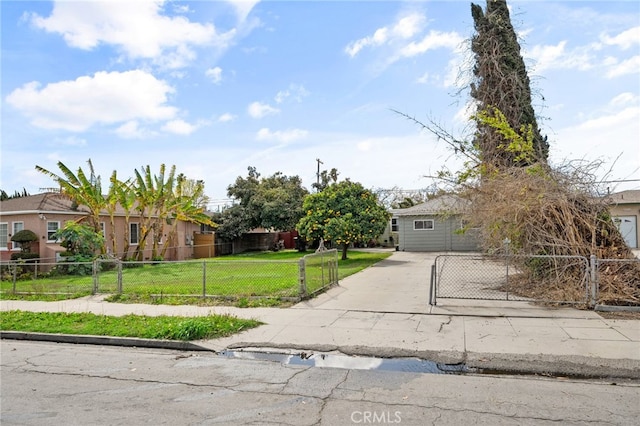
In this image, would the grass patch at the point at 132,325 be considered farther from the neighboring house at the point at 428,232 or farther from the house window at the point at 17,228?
the neighboring house at the point at 428,232

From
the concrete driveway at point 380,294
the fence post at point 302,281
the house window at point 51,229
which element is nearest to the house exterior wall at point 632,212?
the concrete driveway at point 380,294

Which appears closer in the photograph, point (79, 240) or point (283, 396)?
point (283, 396)

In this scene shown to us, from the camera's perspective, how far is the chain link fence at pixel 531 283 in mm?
9523

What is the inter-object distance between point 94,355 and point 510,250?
10.5 m

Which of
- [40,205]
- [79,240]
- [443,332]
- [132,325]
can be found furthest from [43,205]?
[443,332]

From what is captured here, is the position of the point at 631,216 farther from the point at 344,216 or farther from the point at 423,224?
the point at 344,216

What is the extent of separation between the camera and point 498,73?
56.5ft

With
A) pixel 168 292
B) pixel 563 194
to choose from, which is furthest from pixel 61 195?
pixel 563 194

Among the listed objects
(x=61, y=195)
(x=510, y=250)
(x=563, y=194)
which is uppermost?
(x=61, y=195)

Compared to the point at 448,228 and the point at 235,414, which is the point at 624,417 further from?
the point at 448,228

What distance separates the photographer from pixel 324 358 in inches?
255

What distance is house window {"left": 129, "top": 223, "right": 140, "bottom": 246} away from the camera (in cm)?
2683

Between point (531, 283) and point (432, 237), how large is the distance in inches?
766

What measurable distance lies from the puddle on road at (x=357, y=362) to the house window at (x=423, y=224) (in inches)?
994
